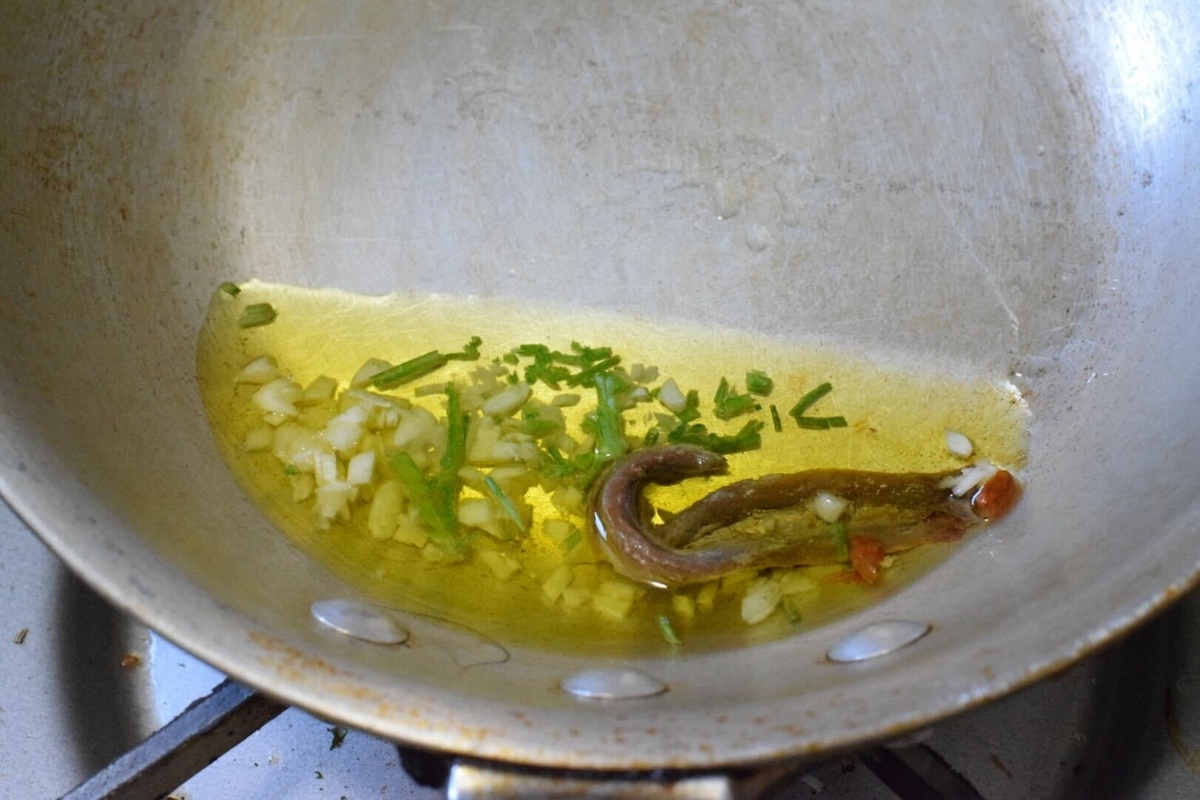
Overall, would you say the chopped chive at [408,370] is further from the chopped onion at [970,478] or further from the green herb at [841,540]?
the chopped onion at [970,478]

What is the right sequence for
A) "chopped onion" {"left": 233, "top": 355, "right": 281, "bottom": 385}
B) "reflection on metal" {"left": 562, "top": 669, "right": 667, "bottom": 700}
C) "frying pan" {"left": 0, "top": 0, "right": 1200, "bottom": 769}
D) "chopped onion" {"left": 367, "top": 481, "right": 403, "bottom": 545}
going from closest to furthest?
"reflection on metal" {"left": 562, "top": 669, "right": 667, "bottom": 700}
"frying pan" {"left": 0, "top": 0, "right": 1200, "bottom": 769}
"chopped onion" {"left": 367, "top": 481, "right": 403, "bottom": 545}
"chopped onion" {"left": 233, "top": 355, "right": 281, "bottom": 385}

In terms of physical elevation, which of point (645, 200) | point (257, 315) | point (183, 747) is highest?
point (645, 200)

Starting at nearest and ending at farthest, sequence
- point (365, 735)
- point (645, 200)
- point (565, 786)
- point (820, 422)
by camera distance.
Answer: point (565, 786) < point (365, 735) < point (820, 422) < point (645, 200)

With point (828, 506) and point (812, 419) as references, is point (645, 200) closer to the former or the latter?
point (812, 419)

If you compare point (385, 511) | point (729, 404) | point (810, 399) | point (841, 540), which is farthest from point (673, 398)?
point (385, 511)

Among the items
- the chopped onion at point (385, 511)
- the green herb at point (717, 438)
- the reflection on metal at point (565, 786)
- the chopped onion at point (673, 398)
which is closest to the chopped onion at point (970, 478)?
the green herb at point (717, 438)

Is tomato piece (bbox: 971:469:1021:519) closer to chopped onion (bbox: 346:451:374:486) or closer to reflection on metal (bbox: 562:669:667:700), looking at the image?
reflection on metal (bbox: 562:669:667:700)

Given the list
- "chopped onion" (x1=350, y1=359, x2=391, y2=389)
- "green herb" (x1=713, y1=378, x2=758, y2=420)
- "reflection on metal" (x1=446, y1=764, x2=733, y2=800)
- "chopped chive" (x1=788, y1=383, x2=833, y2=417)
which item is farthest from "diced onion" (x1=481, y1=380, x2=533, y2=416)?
"reflection on metal" (x1=446, y1=764, x2=733, y2=800)
